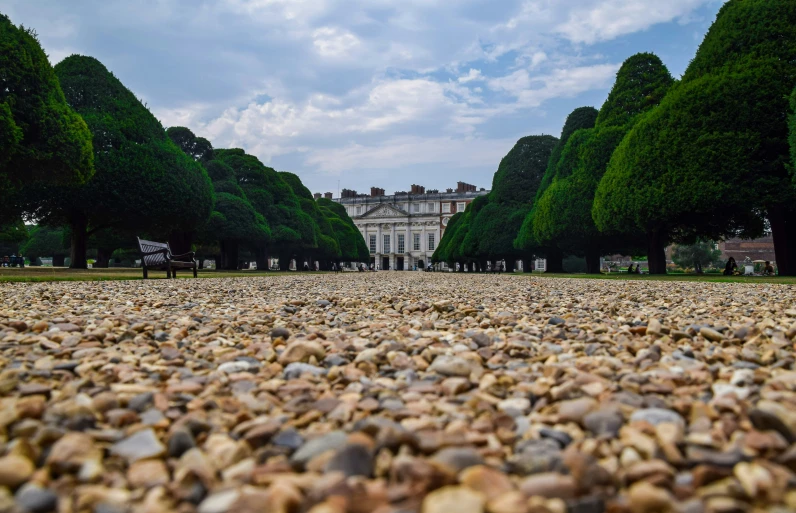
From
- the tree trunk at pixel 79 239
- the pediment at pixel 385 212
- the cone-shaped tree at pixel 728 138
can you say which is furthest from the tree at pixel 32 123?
the pediment at pixel 385 212

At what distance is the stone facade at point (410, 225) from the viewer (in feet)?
345

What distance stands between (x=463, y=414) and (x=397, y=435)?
381mm

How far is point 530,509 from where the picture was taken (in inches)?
45.6

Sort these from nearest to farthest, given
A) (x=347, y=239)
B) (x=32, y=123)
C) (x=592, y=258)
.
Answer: (x=32, y=123) → (x=592, y=258) → (x=347, y=239)

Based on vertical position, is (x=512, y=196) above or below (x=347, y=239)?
above

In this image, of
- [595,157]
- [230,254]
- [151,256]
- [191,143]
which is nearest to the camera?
[151,256]

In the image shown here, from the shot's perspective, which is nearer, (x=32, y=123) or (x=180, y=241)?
(x=32, y=123)

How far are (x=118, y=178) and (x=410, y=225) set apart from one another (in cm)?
8633

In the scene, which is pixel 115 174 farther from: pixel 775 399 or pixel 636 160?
pixel 775 399

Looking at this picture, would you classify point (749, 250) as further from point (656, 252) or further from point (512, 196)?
point (656, 252)

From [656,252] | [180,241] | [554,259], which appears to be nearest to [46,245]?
[180,241]

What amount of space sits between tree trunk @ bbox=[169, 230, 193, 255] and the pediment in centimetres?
7880

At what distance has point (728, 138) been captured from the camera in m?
16.7

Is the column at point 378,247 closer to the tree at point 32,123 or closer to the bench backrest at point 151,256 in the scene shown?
the tree at point 32,123
